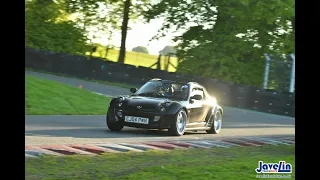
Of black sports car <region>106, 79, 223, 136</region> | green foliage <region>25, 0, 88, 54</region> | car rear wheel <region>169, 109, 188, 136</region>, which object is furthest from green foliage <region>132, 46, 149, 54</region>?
car rear wheel <region>169, 109, 188, 136</region>

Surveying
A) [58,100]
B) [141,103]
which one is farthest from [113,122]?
[58,100]

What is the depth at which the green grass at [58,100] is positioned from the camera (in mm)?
19625

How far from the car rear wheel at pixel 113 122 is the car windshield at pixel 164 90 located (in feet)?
2.94

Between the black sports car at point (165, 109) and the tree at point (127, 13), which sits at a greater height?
the tree at point (127, 13)

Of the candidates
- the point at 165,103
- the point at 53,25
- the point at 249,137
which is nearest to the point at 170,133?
the point at 165,103

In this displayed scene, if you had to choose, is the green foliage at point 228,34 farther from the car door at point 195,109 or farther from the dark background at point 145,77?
the car door at point 195,109

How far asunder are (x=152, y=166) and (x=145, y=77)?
24620 millimetres

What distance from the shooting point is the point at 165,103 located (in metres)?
13.0

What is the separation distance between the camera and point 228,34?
35.0 metres

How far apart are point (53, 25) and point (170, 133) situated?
31.2m

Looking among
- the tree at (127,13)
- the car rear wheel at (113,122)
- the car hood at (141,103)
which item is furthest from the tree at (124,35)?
the car hood at (141,103)

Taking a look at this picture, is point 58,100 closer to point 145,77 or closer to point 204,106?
point 204,106

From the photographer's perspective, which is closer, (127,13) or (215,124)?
(215,124)
